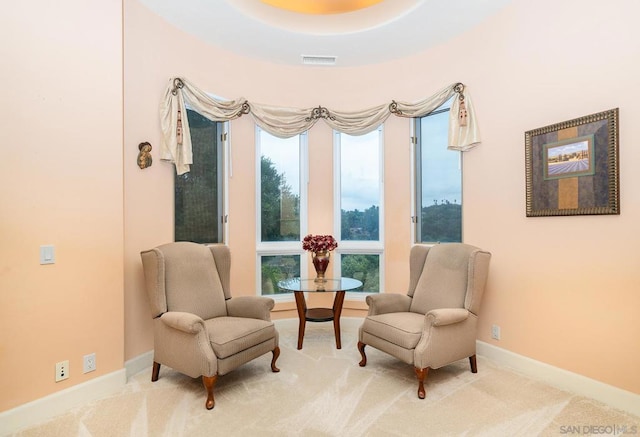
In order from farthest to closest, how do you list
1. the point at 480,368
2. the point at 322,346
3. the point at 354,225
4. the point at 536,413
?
1. the point at 354,225
2. the point at 322,346
3. the point at 480,368
4. the point at 536,413

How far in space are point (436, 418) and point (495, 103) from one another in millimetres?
2641

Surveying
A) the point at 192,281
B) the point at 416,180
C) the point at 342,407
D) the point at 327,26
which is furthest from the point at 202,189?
the point at 342,407

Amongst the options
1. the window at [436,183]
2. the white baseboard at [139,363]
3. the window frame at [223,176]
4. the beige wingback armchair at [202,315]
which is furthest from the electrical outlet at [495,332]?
the white baseboard at [139,363]

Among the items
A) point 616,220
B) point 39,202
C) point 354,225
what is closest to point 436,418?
point 616,220

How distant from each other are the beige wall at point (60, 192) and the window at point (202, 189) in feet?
2.82

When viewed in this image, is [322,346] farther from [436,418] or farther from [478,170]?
[478,170]

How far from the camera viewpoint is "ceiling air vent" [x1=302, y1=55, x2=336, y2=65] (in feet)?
12.9

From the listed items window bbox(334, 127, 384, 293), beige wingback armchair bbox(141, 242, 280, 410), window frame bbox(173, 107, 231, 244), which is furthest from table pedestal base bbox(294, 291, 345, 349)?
window frame bbox(173, 107, 231, 244)

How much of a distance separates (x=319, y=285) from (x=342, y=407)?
1.33m

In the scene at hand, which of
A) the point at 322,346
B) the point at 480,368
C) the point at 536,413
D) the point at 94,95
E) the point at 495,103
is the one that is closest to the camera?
the point at 536,413

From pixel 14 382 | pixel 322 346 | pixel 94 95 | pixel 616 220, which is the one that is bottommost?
pixel 322 346

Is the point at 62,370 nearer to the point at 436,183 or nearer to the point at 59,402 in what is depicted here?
the point at 59,402

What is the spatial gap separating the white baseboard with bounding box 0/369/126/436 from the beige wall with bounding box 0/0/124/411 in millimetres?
47

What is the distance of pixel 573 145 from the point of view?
254cm
